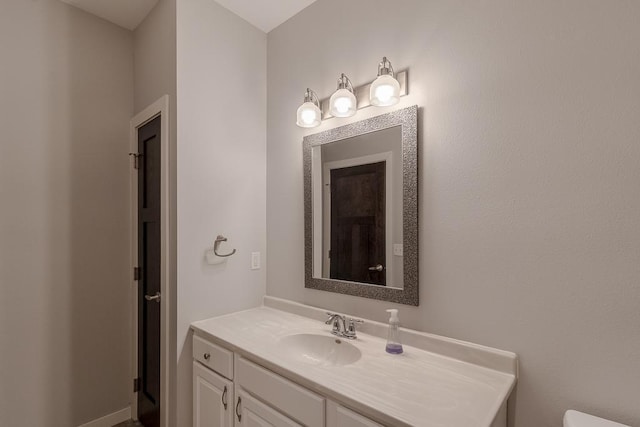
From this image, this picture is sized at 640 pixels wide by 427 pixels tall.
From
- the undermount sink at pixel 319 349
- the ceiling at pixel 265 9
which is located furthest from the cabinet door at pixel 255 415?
the ceiling at pixel 265 9

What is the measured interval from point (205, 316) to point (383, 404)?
1209 mm

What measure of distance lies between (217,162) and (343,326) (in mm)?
1191

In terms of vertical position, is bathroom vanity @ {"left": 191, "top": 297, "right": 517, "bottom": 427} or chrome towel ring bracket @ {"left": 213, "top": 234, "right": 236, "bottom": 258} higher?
chrome towel ring bracket @ {"left": 213, "top": 234, "right": 236, "bottom": 258}

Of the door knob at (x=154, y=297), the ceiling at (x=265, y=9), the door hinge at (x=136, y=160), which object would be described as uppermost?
the ceiling at (x=265, y=9)

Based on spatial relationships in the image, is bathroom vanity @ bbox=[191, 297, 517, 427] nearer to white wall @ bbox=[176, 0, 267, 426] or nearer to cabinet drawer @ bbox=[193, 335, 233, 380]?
cabinet drawer @ bbox=[193, 335, 233, 380]

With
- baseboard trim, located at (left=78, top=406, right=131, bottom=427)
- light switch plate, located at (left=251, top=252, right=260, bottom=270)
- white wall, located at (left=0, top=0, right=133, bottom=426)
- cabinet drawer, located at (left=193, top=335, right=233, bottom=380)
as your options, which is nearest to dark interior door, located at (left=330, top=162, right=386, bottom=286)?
light switch plate, located at (left=251, top=252, right=260, bottom=270)

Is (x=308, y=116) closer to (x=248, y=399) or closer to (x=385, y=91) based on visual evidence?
(x=385, y=91)

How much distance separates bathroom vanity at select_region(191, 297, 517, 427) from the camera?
0.99 m

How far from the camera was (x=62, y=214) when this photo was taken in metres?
1.98

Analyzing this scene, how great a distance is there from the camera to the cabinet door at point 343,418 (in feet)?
3.24

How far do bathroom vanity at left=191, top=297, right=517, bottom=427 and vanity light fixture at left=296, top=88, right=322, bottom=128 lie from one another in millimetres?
1072

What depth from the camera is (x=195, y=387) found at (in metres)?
1.72

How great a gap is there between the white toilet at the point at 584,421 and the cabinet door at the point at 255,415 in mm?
885

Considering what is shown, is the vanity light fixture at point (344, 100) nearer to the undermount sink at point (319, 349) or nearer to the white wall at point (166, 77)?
the white wall at point (166, 77)
